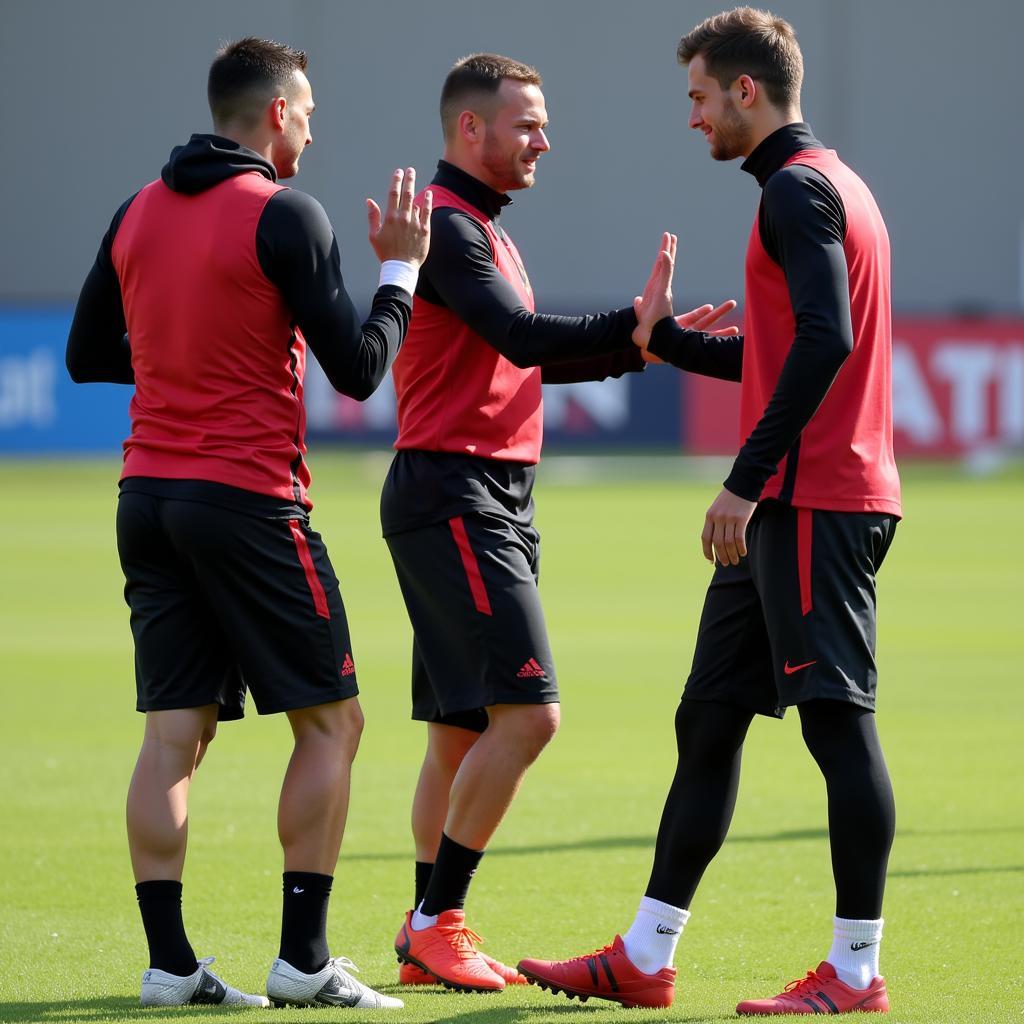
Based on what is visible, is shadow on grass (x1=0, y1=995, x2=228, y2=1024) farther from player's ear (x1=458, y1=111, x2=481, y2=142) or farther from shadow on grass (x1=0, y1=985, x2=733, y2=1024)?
player's ear (x1=458, y1=111, x2=481, y2=142)

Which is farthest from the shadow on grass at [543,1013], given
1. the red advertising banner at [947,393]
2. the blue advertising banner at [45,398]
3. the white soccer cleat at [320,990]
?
the red advertising banner at [947,393]

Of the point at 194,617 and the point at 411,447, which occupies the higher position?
the point at 411,447

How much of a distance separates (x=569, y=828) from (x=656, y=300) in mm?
2768

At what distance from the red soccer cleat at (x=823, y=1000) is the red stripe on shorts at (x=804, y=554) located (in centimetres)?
91

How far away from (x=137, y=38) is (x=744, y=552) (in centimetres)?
3700

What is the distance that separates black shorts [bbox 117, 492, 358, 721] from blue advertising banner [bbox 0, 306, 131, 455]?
2346 cm

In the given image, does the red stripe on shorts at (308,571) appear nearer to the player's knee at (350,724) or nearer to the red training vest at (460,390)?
the player's knee at (350,724)

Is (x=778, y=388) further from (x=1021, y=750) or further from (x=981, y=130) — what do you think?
(x=981, y=130)

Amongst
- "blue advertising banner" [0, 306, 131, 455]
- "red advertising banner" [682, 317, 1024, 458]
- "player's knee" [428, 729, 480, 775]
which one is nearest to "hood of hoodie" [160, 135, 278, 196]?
"player's knee" [428, 729, 480, 775]

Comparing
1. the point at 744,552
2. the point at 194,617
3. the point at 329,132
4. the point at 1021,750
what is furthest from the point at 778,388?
the point at 329,132

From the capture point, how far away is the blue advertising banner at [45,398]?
27828 mm

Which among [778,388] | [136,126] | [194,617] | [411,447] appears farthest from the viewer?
[136,126]

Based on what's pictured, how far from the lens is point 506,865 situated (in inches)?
259

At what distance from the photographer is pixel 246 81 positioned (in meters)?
4.92
